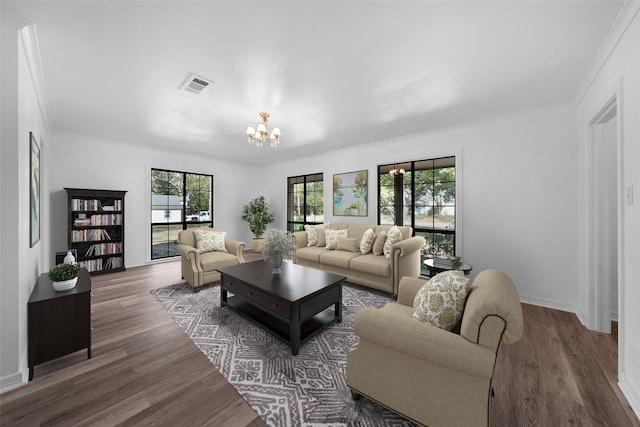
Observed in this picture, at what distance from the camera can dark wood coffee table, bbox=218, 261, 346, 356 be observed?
7.41 feet

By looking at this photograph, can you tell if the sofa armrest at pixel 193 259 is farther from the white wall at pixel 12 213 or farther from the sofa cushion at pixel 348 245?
the sofa cushion at pixel 348 245

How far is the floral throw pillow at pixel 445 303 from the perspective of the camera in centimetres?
144

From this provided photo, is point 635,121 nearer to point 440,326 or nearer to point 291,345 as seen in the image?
point 440,326

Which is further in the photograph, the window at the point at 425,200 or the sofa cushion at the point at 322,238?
the sofa cushion at the point at 322,238

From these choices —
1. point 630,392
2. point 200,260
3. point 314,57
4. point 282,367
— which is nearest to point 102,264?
point 200,260

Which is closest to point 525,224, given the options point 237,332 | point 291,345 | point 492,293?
point 492,293

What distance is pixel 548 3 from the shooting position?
160 centimetres

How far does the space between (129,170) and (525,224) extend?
7.09 meters

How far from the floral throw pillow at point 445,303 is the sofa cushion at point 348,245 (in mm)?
2737

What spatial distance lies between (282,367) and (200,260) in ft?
8.03

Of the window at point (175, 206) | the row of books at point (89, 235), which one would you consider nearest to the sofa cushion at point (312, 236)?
the window at point (175, 206)

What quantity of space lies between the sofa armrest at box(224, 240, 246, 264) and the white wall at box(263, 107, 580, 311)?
3589 millimetres

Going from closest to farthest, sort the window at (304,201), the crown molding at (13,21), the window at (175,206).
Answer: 1. the crown molding at (13,21)
2. the window at (175,206)
3. the window at (304,201)

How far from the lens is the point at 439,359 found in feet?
4.15
